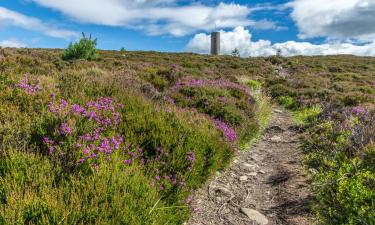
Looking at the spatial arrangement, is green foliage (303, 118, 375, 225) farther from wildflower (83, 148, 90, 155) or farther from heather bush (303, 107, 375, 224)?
wildflower (83, 148, 90, 155)

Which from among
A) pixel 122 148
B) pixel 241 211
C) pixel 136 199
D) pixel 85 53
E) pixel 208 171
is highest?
pixel 85 53

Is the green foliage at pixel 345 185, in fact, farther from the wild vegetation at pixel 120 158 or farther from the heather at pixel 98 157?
the heather at pixel 98 157

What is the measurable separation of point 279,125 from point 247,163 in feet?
13.6

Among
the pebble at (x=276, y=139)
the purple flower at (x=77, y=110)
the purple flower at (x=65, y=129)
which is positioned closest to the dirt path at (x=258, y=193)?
the pebble at (x=276, y=139)

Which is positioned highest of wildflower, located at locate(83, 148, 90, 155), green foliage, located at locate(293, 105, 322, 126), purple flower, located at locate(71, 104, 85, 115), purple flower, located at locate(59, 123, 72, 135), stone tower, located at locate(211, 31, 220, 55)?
stone tower, located at locate(211, 31, 220, 55)

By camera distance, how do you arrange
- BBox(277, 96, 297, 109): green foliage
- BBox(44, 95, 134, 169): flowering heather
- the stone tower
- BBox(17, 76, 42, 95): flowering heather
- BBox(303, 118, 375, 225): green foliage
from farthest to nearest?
the stone tower < BBox(277, 96, 297, 109): green foliage < BBox(17, 76, 42, 95): flowering heather < BBox(44, 95, 134, 169): flowering heather < BBox(303, 118, 375, 225): green foliage

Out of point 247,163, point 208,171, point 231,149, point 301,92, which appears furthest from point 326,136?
point 301,92

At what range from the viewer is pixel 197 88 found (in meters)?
9.61

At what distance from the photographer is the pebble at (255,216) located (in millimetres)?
3906

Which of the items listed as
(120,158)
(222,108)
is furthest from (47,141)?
(222,108)

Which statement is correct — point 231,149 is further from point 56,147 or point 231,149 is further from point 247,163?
point 56,147

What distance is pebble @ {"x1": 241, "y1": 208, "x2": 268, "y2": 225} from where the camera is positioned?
3.91m

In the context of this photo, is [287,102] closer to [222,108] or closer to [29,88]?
[222,108]

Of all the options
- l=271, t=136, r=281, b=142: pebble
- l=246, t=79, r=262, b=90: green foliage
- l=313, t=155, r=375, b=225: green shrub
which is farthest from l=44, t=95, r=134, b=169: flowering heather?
l=246, t=79, r=262, b=90: green foliage
